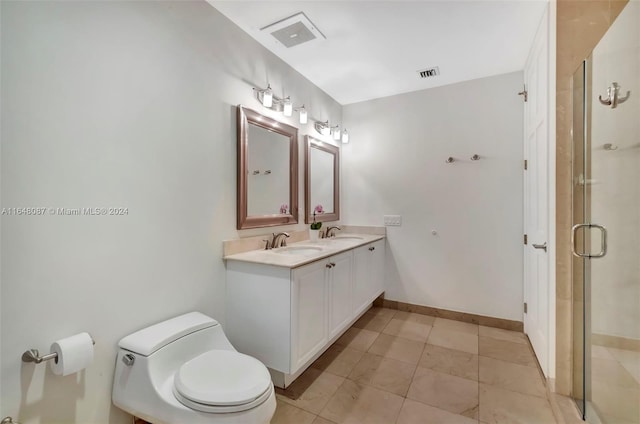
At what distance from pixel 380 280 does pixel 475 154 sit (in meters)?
1.59

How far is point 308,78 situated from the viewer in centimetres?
280

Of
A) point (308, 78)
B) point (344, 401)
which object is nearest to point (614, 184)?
point (344, 401)

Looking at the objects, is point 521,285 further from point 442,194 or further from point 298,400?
point 298,400

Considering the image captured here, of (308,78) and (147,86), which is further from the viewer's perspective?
(308,78)

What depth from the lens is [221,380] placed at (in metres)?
1.27

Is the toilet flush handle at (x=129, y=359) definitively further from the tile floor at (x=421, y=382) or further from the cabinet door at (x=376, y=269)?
the cabinet door at (x=376, y=269)

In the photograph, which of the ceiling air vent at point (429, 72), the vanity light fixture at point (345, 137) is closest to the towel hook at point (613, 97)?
the ceiling air vent at point (429, 72)

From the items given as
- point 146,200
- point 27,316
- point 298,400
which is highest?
point 146,200

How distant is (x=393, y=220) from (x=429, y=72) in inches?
58.9

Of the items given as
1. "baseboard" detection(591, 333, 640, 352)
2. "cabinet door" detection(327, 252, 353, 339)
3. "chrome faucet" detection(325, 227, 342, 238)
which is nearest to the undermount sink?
"cabinet door" detection(327, 252, 353, 339)

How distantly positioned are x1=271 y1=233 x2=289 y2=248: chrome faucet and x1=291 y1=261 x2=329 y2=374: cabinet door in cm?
52

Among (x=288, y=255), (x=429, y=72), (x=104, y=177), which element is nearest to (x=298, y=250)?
(x=288, y=255)

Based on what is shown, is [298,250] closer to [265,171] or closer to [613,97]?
[265,171]

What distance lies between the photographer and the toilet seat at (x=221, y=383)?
114 centimetres
